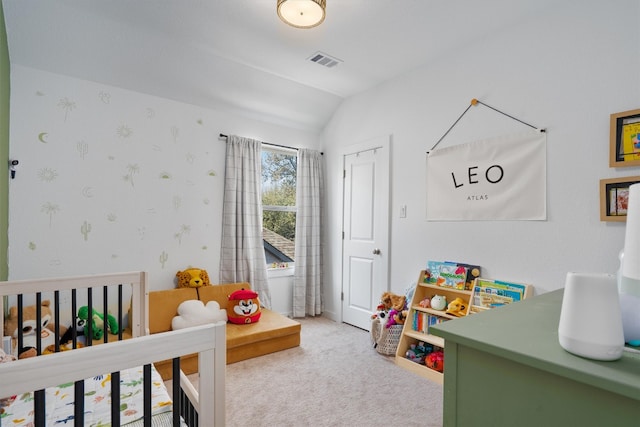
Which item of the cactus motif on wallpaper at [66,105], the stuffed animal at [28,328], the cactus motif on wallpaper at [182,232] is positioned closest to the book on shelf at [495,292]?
the cactus motif on wallpaper at [182,232]

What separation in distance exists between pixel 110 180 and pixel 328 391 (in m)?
2.44

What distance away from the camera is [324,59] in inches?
113

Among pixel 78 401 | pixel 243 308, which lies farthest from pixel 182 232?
pixel 78 401

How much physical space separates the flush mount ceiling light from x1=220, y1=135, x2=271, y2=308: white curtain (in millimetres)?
1598

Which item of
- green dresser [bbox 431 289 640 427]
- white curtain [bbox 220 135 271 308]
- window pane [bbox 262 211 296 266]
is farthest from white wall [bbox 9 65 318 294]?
green dresser [bbox 431 289 640 427]

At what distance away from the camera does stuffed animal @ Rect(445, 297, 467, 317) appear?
2473 mm

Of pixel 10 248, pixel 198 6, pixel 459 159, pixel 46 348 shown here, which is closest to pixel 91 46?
pixel 198 6

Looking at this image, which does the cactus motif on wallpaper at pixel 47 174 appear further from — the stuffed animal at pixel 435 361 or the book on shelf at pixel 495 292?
the book on shelf at pixel 495 292

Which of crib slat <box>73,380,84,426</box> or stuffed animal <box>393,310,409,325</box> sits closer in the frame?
crib slat <box>73,380,84,426</box>

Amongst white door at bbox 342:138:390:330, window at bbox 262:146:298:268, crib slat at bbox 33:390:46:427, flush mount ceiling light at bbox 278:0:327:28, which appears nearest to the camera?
crib slat at bbox 33:390:46:427

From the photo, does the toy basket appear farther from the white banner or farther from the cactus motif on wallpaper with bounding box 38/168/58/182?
the cactus motif on wallpaper with bounding box 38/168/58/182

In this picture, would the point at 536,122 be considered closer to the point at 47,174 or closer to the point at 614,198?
the point at 614,198

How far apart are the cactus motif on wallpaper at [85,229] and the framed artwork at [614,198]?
3.64m

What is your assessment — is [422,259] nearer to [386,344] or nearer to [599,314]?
[386,344]
